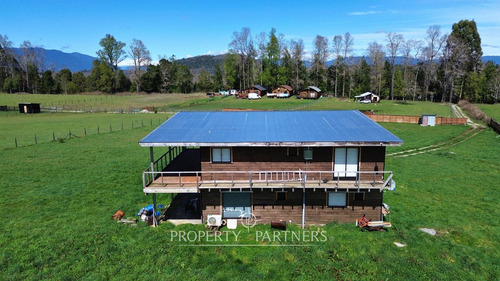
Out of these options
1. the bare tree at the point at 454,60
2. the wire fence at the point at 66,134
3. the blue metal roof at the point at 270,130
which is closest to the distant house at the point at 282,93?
the bare tree at the point at 454,60

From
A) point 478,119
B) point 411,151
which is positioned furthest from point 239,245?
point 478,119

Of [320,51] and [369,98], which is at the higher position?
[320,51]

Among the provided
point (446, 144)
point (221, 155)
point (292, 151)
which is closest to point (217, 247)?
point (221, 155)

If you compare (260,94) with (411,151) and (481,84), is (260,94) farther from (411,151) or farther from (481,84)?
(411,151)

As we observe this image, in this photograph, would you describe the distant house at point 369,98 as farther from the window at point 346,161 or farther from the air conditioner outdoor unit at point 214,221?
the air conditioner outdoor unit at point 214,221

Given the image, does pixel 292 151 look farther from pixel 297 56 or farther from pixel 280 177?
pixel 297 56

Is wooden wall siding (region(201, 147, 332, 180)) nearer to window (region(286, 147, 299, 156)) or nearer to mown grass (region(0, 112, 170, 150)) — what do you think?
window (region(286, 147, 299, 156))
